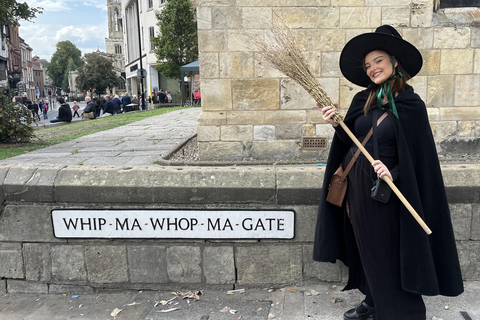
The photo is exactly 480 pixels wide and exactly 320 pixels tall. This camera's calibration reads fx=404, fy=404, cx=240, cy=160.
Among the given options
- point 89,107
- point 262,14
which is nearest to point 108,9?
point 89,107

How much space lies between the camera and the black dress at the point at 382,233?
7.61 feet

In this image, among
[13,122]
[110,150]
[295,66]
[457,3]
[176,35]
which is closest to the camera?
[295,66]

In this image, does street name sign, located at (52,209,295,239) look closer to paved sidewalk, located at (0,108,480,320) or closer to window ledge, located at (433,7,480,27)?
paved sidewalk, located at (0,108,480,320)

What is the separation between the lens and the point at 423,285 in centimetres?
225

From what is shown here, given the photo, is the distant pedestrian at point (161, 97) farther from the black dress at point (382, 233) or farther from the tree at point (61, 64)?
the tree at point (61, 64)

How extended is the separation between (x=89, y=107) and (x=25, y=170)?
1759 cm

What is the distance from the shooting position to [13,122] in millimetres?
8266

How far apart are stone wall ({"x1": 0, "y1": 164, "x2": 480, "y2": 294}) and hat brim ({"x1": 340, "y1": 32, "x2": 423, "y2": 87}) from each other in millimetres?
911

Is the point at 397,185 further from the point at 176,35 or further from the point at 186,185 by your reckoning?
the point at 176,35

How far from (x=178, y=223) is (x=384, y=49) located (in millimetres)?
1831

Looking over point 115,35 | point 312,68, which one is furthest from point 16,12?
point 115,35

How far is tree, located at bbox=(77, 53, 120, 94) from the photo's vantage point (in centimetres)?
5881

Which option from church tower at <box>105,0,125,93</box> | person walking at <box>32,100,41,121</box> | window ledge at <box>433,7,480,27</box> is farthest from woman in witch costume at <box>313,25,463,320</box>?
church tower at <box>105,0,125,93</box>

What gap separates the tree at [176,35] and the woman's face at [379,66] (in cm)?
2793
